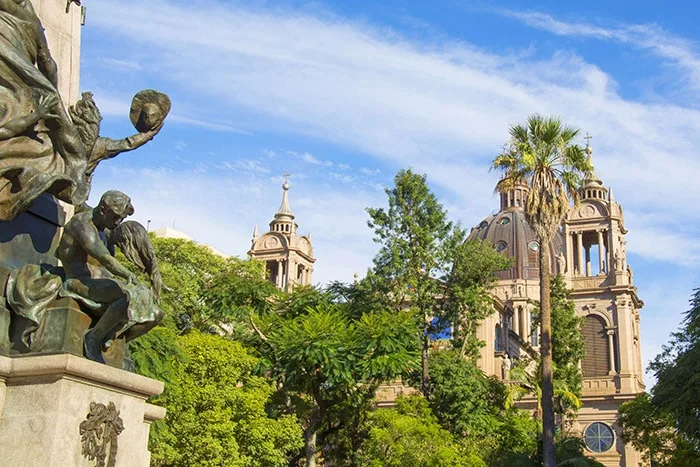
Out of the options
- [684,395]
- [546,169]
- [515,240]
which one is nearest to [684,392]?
[684,395]

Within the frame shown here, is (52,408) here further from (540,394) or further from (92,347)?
(540,394)

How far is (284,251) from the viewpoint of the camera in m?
80.6

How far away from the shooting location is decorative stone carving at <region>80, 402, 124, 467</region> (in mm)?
6984

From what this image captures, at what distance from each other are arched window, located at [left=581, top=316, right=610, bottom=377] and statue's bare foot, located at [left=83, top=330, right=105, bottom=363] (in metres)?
71.8

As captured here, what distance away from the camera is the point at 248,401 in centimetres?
3027

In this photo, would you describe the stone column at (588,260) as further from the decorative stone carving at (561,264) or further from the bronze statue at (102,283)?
the bronze statue at (102,283)

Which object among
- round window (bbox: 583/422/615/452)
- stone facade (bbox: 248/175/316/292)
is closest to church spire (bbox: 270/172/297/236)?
stone facade (bbox: 248/175/316/292)

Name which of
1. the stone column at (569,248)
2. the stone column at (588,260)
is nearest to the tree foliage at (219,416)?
the stone column at (569,248)

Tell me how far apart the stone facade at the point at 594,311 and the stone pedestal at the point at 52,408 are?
6084cm

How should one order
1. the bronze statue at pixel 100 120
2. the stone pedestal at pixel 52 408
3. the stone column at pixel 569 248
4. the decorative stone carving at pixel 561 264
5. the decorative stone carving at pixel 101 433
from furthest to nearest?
1. the stone column at pixel 569 248
2. the decorative stone carving at pixel 561 264
3. the bronze statue at pixel 100 120
4. the decorative stone carving at pixel 101 433
5. the stone pedestal at pixel 52 408

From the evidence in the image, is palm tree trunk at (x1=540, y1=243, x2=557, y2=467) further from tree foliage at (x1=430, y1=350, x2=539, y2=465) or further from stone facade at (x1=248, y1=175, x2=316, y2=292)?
stone facade at (x1=248, y1=175, x2=316, y2=292)

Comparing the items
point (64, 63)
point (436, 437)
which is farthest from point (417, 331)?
point (64, 63)

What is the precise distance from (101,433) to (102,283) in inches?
45.9

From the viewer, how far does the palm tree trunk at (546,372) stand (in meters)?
28.5
